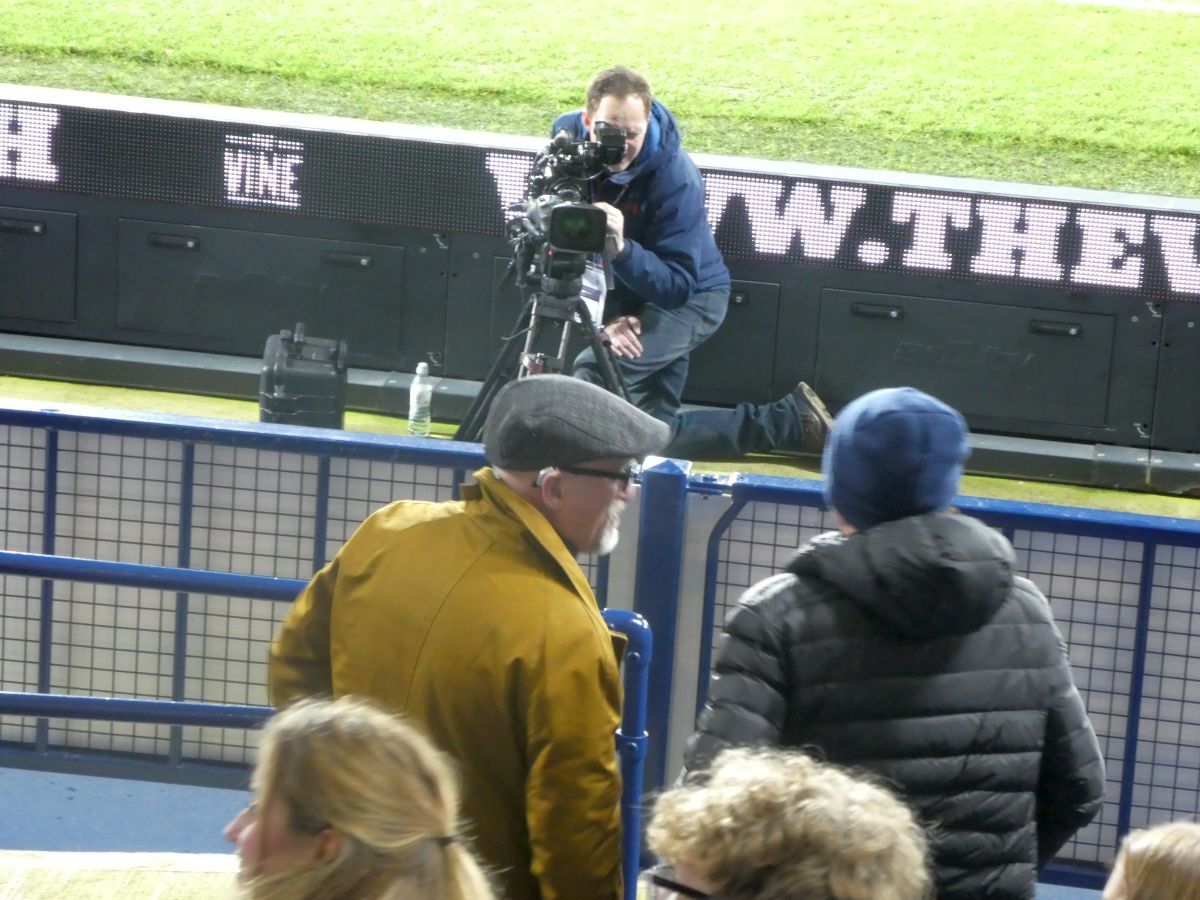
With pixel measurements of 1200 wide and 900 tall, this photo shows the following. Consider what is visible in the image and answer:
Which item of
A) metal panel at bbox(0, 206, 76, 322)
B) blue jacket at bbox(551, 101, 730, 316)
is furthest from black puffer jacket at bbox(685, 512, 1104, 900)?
metal panel at bbox(0, 206, 76, 322)

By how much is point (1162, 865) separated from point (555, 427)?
1.11 metres

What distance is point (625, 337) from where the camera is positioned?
7.42m

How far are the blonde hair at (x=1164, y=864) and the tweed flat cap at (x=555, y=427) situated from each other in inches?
39.5

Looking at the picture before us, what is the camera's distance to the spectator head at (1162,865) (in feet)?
6.24

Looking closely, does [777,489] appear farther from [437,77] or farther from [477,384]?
[437,77]

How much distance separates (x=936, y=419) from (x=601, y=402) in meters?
0.56

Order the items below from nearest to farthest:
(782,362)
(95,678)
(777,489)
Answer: (777,489), (95,678), (782,362)

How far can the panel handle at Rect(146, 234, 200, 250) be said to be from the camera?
8.51 metres

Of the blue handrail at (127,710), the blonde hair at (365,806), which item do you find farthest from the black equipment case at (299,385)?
the blonde hair at (365,806)

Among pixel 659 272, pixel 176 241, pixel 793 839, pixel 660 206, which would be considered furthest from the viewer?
pixel 176 241

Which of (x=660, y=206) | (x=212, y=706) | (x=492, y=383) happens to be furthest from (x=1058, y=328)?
(x=212, y=706)

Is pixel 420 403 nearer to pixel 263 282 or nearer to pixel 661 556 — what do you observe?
pixel 263 282

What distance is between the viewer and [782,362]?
837cm

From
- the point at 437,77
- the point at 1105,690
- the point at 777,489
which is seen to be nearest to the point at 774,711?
the point at 777,489
